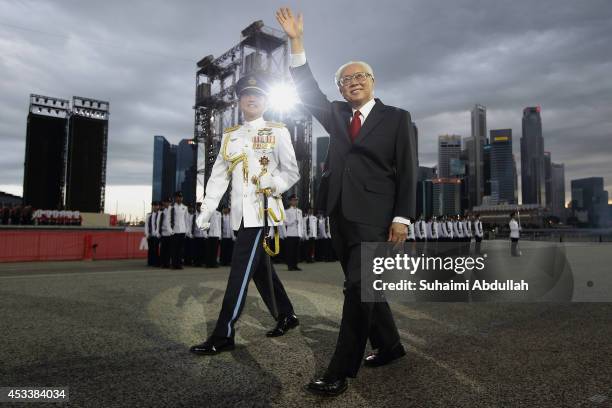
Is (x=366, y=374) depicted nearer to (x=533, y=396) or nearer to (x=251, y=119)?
(x=533, y=396)

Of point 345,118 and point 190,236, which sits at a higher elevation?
point 345,118

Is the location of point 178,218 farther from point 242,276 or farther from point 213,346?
point 213,346

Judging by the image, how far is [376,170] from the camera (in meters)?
2.63

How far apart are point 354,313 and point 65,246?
15121mm

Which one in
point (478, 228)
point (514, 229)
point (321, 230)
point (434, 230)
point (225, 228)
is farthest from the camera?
point (478, 228)

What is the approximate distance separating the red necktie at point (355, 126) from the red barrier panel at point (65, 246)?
14.5 m

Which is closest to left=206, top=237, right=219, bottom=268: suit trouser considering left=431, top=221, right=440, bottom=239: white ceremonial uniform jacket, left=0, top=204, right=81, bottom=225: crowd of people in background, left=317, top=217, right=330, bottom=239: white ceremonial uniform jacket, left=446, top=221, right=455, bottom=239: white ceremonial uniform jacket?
left=317, top=217, right=330, bottom=239: white ceremonial uniform jacket

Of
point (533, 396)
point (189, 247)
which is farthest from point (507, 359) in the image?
point (189, 247)

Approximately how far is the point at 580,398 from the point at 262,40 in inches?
1201

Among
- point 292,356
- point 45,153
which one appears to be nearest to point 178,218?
point 292,356

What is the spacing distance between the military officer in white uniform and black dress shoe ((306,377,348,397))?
3.78ft

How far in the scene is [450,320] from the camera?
14.3 feet

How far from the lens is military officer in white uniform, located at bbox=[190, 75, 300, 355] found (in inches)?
136

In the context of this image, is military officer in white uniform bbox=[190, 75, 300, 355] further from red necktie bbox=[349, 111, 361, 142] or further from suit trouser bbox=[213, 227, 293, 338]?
red necktie bbox=[349, 111, 361, 142]
